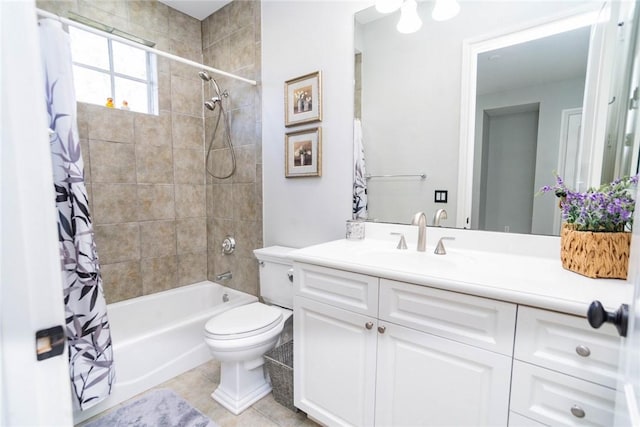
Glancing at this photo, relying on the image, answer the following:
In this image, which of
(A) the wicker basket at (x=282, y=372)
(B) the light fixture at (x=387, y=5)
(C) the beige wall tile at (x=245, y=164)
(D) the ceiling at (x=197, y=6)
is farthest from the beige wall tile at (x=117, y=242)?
(B) the light fixture at (x=387, y=5)

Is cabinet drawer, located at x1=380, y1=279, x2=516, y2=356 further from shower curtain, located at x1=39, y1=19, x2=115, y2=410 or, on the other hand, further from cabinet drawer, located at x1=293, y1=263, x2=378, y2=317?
shower curtain, located at x1=39, y1=19, x2=115, y2=410

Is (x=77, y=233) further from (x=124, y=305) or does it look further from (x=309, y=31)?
(x=309, y=31)

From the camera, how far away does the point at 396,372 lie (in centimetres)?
111

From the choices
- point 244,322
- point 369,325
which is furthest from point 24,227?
point 244,322

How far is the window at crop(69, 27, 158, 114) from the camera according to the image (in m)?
2.15

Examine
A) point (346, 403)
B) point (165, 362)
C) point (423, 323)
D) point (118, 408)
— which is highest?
point (423, 323)

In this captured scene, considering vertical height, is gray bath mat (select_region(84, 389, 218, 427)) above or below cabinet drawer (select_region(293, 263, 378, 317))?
below

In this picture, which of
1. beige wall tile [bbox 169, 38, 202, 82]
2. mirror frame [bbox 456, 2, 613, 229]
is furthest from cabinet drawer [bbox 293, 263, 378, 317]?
beige wall tile [bbox 169, 38, 202, 82]

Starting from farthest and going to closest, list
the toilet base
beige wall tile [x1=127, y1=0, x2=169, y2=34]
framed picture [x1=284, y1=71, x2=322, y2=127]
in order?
1. beige wall tile [x1=127, y1=0, x2=169, y2=34]
2. framed picture [x1=284, y1=71, x2=322, y2=127]
3. the toilet base

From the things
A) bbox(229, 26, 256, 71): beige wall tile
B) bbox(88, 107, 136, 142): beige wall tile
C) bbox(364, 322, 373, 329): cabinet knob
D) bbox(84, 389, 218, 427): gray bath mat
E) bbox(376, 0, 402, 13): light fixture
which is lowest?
bbox(84, 389, 218, 427): gray bath mat

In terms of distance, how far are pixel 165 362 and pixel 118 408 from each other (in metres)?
0.30

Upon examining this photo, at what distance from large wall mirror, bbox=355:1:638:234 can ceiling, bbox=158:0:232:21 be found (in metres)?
1.37

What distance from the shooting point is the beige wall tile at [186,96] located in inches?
97.6

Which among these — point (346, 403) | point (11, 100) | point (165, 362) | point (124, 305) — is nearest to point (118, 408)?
point (165, 362)
